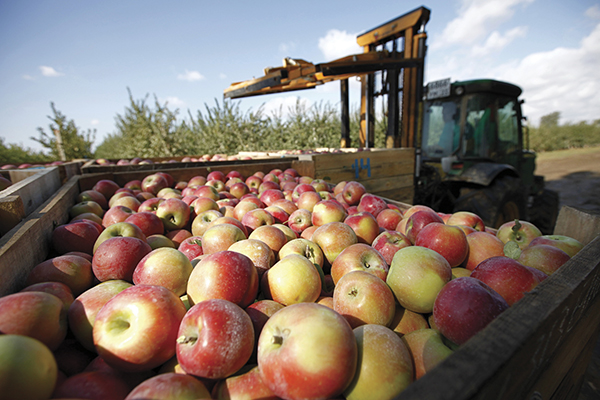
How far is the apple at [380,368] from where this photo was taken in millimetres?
925

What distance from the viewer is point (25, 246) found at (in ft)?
4.64

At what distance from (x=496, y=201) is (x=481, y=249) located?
13.6 feet

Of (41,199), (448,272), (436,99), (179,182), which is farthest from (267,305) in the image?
(436,99)

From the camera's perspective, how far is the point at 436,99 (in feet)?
21.7

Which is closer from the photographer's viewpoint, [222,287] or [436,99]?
[222,287]

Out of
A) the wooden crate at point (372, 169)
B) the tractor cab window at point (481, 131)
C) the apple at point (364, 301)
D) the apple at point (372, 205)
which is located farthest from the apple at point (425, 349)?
the tractor cab window at point (481, 131)

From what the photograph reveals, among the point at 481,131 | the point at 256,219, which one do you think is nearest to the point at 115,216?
the point at 256,219

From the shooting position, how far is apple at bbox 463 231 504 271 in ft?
5.72

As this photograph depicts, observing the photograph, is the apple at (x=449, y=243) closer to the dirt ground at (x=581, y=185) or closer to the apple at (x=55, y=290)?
the apple at (x=55, y=290)

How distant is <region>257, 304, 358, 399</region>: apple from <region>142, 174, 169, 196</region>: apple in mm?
2914

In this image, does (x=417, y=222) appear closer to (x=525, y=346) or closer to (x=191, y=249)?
(x=525, y=346)

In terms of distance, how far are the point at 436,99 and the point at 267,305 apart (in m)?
6.86

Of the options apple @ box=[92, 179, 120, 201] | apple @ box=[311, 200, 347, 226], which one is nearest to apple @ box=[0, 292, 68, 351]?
apple @ box=[311, 200, 347, 226]

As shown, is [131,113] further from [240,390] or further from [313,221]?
[240,390]
